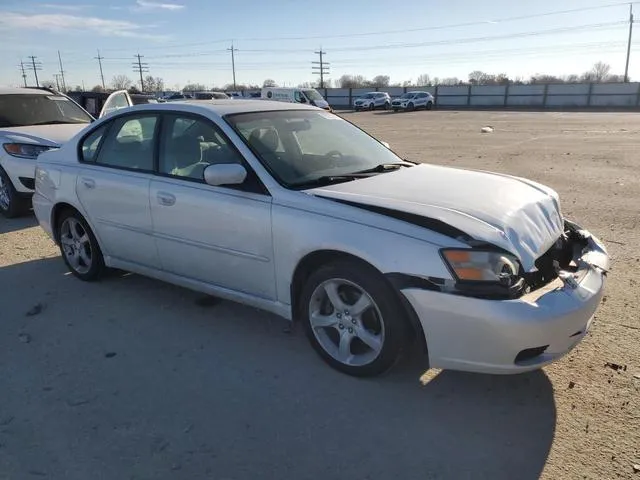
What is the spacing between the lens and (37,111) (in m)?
8.84

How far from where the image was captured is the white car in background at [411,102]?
153 feet

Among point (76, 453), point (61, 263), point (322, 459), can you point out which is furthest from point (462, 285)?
point (61, 263)

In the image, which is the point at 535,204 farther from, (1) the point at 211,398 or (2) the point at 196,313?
(2) the point at 196,313

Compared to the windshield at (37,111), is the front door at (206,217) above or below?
below

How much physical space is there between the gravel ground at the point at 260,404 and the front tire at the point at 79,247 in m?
0.44

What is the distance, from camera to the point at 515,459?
8.36 ft

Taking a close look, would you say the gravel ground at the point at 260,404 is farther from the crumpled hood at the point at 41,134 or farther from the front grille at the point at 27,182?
the crumpled hood at the point at 41,134

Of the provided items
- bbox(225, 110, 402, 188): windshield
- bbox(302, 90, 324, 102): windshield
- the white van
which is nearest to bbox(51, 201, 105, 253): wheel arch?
bbox(225, 110, 402, 188): windshield

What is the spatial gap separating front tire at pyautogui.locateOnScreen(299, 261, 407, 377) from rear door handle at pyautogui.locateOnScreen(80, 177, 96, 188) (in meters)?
2.37

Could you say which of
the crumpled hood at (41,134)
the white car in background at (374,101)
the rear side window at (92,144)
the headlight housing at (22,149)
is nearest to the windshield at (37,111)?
the crumpled hood at (41,134)

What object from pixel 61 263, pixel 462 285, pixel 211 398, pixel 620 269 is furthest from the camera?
pixel 61 263

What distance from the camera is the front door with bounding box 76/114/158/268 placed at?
168 inches

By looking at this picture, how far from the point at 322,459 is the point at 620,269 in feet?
12.3

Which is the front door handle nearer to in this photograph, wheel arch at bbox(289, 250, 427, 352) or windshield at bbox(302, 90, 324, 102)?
wheel arch at bbox(289, 250, 427, 352)
